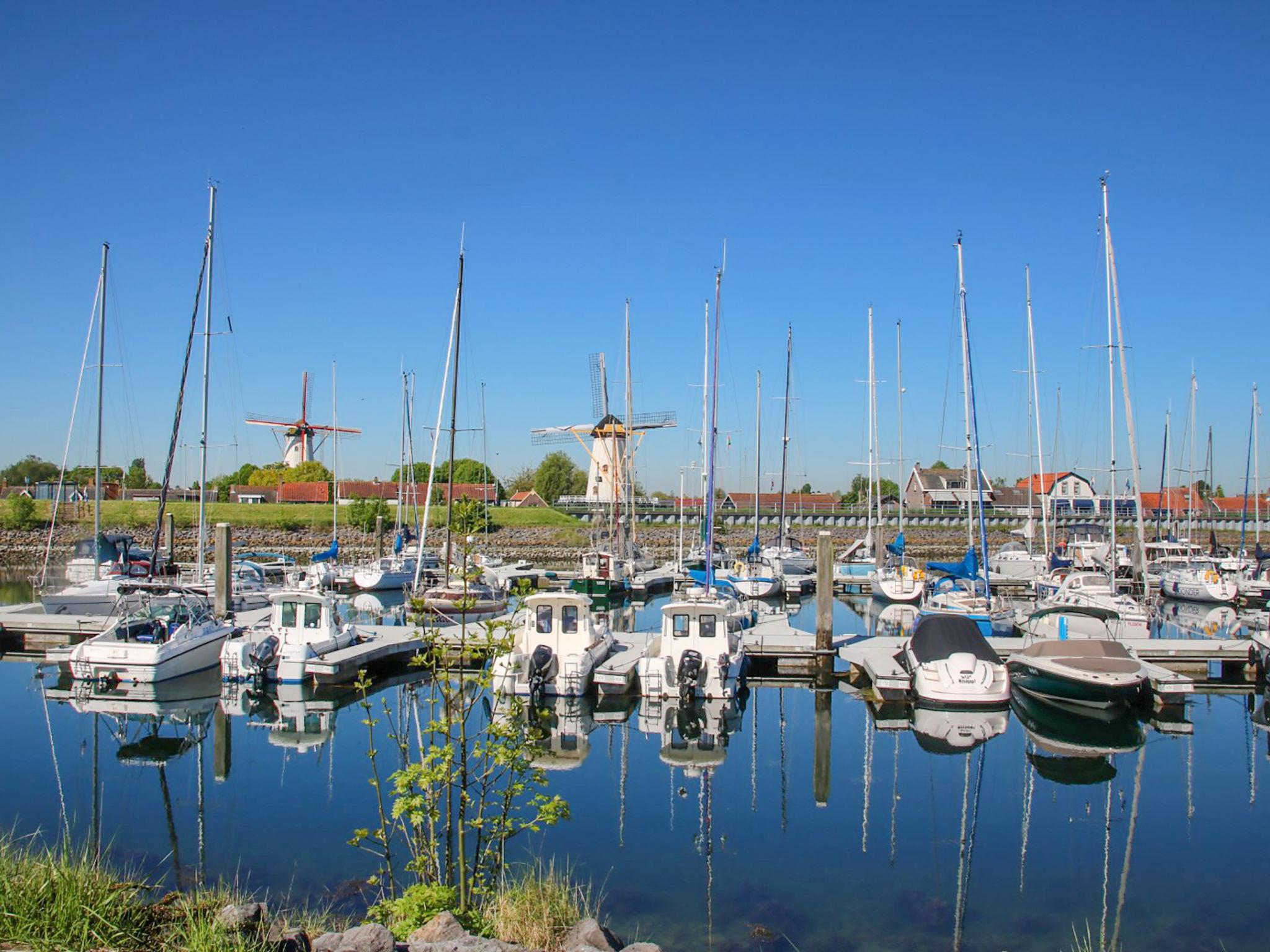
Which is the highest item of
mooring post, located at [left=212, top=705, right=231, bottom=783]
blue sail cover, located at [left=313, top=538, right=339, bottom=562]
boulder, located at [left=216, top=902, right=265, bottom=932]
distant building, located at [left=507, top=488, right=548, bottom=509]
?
distant building, located at [left=507, top=488, right=548, bottom=509]

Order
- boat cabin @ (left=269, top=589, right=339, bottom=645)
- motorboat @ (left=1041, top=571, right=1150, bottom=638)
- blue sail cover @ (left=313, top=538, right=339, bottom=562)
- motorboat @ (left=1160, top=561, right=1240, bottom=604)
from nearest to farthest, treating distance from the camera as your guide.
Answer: boat cabin @ (left=269, top=589, right=339, bottom=645) → motorboat @ (left=1041, top=571, right=1150, bottom=638) → motorboat @ (left=1160, top=561, right=1240, bottom=604) → blue sail cover @ (left=313, top=538, right=339, bottom=562)

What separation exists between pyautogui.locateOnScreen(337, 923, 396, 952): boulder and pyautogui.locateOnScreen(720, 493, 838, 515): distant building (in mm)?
97214

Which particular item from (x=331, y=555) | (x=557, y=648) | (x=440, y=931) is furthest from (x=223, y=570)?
(x=440, y=931)

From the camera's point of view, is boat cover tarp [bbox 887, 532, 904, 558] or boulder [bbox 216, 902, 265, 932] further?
boat cover tarp [bbox 887, 532, 904, 558]

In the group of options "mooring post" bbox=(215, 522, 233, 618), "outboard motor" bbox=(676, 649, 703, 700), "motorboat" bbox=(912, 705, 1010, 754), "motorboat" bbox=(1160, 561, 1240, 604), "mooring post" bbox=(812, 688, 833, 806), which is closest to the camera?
"mooring post" bbox=(812, 688, 833, 806)

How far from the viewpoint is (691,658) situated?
80.7 feet

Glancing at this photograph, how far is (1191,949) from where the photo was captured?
12008 mm

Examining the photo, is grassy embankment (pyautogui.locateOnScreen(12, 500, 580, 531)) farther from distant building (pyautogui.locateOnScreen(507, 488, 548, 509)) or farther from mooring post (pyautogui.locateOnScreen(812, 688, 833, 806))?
mooring post (pyautogui.locateOnScreen(812, 688, 833, 806))

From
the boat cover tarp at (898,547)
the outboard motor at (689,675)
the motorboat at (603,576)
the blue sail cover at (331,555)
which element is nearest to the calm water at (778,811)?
the outboard motor at (689,675)

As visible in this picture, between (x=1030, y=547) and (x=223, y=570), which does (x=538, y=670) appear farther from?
(x=1030, y=547)

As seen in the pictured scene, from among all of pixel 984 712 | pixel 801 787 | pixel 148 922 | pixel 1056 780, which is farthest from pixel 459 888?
pixel 984 712

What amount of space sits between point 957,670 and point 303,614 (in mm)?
17548

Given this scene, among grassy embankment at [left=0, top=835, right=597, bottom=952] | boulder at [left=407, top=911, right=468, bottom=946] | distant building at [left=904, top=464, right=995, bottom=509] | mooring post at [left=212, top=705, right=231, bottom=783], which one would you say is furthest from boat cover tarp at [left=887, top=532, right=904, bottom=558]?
distant building at [left=904, top=464, right=995, bottom=509]

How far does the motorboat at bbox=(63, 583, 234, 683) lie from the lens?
2555cm
